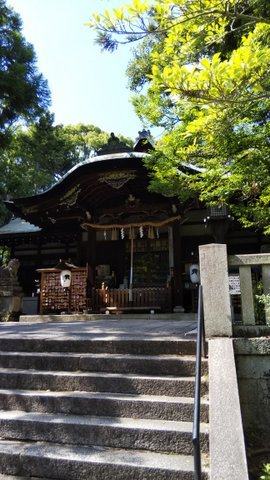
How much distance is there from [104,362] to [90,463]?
1291 mm

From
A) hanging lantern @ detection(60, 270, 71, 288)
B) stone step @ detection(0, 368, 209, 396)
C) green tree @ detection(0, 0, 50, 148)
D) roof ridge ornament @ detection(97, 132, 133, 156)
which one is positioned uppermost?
green tree @ detection(0, 0, 50, 148)

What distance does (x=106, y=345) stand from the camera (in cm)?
439

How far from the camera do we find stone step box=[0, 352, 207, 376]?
3818 millimetres

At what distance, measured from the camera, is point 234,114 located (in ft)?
12.5

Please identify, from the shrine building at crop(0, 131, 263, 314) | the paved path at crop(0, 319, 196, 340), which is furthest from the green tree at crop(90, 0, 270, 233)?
the shrine building at crop(0, 131, 263, 314)

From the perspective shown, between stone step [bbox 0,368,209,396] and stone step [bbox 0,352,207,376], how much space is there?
9cm

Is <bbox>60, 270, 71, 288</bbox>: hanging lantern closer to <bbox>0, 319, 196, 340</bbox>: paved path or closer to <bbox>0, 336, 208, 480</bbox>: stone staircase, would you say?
<bbox>0, 319, 196, 340</bbox>: paved path

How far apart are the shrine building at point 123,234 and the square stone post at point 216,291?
221 inches

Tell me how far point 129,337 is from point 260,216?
107 inches

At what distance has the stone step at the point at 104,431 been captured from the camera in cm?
298

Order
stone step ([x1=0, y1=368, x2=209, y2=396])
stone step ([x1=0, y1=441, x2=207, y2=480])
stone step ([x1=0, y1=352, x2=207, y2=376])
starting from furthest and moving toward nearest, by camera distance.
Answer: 1. stone step ([x1=0, y1=352, x2=207, y2=376])
2. stone step ([x1=0, y1=368, x2=209, y2=396])
3. stone step ([x1=0, y1=441, x2=207, y2=480])

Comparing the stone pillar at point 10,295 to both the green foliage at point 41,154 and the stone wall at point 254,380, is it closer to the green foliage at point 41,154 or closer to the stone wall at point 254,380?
the green foliage at point 41,154

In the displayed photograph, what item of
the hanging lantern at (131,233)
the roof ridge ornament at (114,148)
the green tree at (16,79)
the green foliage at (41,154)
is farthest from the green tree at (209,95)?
the green foliage at (41,154)

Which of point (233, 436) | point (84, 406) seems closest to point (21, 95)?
point (84, 406)
